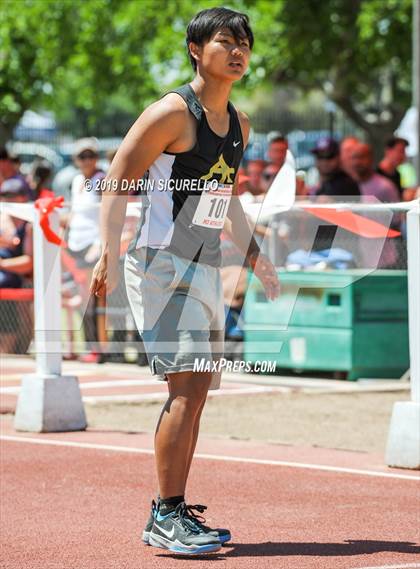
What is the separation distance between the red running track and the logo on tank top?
1.60 metres

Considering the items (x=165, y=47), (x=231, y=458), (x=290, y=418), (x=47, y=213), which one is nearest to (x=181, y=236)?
(x=231, y=458)

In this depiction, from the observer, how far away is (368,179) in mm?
13953

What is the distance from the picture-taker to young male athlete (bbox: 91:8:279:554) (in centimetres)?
557

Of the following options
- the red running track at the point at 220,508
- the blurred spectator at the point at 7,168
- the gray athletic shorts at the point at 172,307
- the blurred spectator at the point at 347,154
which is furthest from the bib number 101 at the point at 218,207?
the blurred spectator at the point at 7,168

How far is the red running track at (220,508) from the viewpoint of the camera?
555 cm

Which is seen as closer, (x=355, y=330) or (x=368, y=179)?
(x=355, y=330)

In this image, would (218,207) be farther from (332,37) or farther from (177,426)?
(332,37)

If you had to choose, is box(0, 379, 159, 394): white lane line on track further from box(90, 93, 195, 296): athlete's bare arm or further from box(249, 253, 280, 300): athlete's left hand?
box(90, 93, 195, 296): athlete's bare arm

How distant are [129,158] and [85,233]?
464 cm

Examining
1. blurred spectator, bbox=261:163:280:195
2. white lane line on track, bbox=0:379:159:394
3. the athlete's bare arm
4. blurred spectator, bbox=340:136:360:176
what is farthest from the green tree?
the athlete's bare arm

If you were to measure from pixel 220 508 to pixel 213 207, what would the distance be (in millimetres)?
1726

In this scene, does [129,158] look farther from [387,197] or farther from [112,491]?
[387,197]

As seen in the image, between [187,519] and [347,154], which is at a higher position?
[347,154]

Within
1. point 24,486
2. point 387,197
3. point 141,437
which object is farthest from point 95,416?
point 387,197
